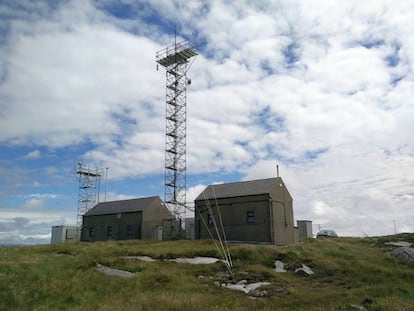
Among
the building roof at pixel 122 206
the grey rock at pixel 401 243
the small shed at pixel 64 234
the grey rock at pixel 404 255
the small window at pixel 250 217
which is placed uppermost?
the building roof at pixel 122 206

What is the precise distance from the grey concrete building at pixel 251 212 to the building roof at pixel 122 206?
903cm

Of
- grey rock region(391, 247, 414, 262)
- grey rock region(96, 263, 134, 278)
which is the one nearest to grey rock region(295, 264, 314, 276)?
grey rock region(391, 247, 414, 262)

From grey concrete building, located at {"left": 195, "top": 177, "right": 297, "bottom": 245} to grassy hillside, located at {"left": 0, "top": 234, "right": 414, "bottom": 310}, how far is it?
599cm

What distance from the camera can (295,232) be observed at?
38938mm

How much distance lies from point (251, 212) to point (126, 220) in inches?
685

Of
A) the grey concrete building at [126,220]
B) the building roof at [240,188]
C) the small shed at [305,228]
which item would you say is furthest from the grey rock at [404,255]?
the grey concrete building at [126,220]

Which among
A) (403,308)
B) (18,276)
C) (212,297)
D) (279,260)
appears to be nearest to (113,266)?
(18,276)

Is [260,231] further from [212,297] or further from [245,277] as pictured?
[212,297]

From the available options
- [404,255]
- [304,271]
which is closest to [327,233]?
[404,255]

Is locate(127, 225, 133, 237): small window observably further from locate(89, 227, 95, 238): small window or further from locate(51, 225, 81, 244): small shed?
locate(51, 225, 81, 244): small shed

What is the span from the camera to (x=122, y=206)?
160 feet

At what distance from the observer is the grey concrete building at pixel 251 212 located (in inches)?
1375

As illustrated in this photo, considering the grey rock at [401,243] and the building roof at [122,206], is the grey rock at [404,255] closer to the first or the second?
the grey rock at [401,243]

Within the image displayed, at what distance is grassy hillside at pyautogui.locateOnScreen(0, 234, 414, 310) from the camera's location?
13.9 m
